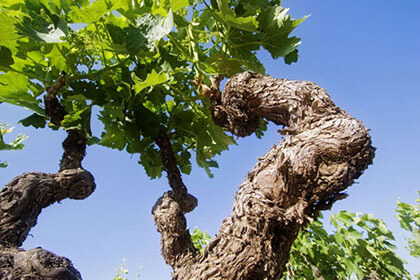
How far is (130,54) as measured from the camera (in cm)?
203

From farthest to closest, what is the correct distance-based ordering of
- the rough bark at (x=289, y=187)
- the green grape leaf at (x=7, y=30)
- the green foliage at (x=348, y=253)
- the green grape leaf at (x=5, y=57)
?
the green foliage at (x=348, y=253) < the green grape leaf at (x=5, y=57) < the green grape leaf at (x=7, y=30) < the rough bark at (x=289, y=187)

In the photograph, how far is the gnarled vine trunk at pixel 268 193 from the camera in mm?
1416

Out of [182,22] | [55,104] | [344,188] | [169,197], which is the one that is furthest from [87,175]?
[344,188]

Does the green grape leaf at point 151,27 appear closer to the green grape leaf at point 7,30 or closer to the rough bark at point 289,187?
the green grape leaf at point 7,30

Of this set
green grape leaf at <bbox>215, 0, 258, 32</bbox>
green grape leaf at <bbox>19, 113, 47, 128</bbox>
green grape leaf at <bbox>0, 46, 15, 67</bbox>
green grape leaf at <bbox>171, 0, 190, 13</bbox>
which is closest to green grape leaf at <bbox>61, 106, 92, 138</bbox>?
green grape leaf at <bbox>19, 113, 47, 128</bbox>

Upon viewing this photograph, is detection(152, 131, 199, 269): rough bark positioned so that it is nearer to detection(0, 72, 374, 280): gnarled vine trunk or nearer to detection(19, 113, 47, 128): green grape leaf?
detection(0, 72, 374, 280): gnarled vine trunk

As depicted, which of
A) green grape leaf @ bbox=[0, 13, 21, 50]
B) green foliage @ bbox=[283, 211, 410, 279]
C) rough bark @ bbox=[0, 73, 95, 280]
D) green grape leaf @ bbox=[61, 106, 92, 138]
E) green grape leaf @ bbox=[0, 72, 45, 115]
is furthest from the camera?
green foliage @ bbox=[283, 211, 410, 279]

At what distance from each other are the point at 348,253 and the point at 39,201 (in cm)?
434

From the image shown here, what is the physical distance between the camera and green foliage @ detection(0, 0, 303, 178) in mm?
1969

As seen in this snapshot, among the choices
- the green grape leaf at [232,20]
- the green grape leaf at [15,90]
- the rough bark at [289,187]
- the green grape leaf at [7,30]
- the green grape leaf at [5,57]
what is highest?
the green grape leaf at [7,30]

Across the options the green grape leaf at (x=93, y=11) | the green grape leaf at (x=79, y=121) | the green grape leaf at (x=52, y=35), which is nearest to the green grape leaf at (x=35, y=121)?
the green grape leaf at (x=79, y=121)

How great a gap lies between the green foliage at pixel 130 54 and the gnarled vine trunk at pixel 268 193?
421 millimetres

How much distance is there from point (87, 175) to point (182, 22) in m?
1.43

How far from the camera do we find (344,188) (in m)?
1.45
